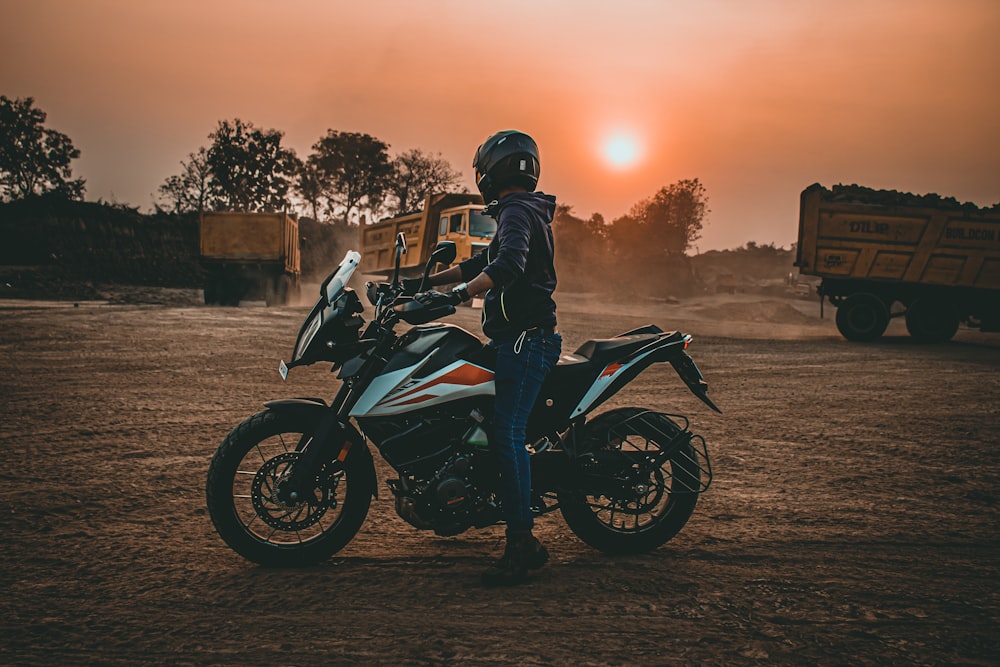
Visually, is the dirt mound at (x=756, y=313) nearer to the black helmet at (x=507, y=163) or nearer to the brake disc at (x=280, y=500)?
the black helmet at (x=507, y=163)

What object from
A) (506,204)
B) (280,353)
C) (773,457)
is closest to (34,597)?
(506,204)

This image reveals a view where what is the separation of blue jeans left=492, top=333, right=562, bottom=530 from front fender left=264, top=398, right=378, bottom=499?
607 mm

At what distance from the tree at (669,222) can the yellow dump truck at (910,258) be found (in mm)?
53549

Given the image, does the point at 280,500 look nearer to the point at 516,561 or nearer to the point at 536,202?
the point at 516,561

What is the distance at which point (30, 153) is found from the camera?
50594mm

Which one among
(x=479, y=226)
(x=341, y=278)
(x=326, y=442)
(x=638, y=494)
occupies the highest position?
A: (x=479, y=226)

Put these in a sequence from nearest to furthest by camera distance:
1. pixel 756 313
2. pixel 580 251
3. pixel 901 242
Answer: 1. pixel 901 242
2. pixel 756 313
3. pixel 580 251

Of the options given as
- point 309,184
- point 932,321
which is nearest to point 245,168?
point 309,184

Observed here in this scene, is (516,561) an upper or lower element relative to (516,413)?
lower

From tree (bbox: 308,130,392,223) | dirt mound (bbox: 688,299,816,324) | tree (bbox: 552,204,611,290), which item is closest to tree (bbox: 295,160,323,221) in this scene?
tree (bbox: 308,130,392,223)

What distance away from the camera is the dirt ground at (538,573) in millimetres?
2943

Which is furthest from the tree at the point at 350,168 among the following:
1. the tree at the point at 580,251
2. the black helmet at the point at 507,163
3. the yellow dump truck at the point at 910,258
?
the black helmet at the point at 507,163

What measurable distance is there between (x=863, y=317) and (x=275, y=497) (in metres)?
17.6

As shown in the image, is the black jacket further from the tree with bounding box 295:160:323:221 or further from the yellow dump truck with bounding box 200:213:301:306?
the tree with bounding box 295:160:323:221
